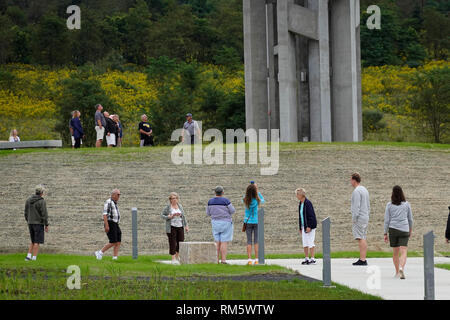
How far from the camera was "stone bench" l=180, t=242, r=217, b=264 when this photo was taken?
672 inches

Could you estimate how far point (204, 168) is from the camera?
2889 cm

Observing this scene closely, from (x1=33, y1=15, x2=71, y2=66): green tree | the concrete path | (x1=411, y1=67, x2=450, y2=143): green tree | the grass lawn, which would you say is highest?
(x1=33, y1=15, x2=71, y2=66): green tree

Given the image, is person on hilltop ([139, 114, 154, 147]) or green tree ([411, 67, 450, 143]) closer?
person on hilltop ([139, 114, 154, 147])

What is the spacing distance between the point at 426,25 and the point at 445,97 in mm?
36960

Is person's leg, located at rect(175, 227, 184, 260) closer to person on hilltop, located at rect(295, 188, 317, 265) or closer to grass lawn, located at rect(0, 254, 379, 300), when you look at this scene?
grass lawn, located at rect(0, 254, 379, 300)

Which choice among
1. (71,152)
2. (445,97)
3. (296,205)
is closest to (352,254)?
(296,205)

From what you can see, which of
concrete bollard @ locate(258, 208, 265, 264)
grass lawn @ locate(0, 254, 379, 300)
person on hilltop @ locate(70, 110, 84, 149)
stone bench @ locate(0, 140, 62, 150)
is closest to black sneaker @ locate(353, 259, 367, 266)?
grass lawn @ locate(0, 254, 379, 300)

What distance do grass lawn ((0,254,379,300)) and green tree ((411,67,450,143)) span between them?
3432cm

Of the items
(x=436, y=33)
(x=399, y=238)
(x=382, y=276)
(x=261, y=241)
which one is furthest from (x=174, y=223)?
(x=436, y=33)

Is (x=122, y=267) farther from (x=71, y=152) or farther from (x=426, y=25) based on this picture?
(x=426, y=25)

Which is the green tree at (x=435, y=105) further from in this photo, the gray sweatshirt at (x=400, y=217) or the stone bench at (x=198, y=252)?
the gray sweatshirt at (x=400, y=217)

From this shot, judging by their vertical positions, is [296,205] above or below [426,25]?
below

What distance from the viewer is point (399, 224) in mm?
14656

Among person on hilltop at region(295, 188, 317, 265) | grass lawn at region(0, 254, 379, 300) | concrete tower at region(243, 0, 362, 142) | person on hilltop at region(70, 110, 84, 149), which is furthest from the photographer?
concrete tower at region(243, 0, 362, 142)
